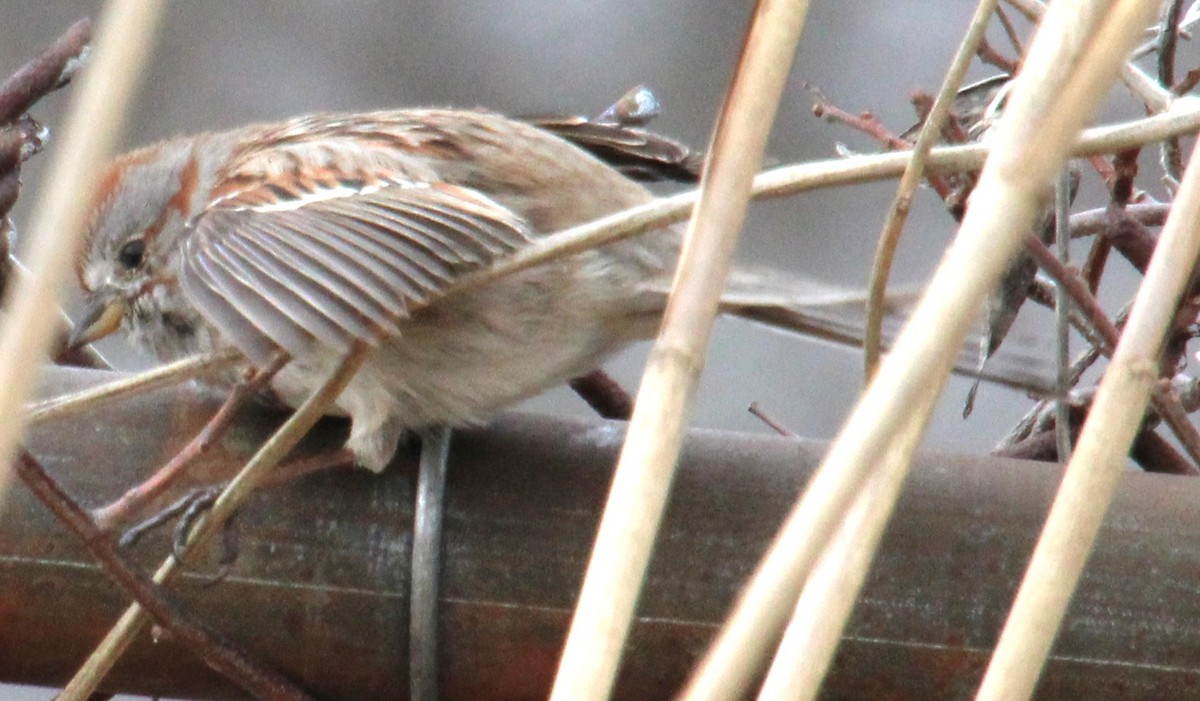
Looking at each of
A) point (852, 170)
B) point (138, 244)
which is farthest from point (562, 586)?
point (138, 244)

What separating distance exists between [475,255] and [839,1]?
1912 millimetres

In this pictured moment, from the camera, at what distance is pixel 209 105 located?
8.98 feet

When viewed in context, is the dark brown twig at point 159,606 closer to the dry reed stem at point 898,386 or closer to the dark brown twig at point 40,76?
the dark brown twig at point 40,76

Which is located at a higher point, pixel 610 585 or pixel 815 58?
pixel 610 585

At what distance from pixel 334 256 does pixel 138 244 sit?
394mm

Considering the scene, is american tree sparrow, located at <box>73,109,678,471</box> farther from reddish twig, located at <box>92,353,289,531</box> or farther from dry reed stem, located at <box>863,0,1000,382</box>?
dry reed stem, located at <box>863,0,1000,382</box>

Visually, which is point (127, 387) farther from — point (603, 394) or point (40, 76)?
point (603, 394)

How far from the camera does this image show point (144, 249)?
1.39 metres

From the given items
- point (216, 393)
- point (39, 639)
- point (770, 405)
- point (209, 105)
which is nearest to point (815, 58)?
point (770, 405)

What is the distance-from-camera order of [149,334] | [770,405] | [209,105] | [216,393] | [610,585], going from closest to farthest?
1. [610,585]
2. [216,393]
3. [149,334]
4. [770,405]
5. [209,105]

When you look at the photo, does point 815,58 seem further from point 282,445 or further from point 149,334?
point 282,445

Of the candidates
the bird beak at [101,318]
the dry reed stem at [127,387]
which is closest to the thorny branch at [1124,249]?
the dry reed stem at [127,387]

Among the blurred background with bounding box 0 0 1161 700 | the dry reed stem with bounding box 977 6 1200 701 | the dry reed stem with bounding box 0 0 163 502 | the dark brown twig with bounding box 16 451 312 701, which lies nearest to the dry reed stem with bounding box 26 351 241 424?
the dark brown twig with bounding box 16 451 312 701

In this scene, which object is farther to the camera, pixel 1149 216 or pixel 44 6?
pixel 44 6
